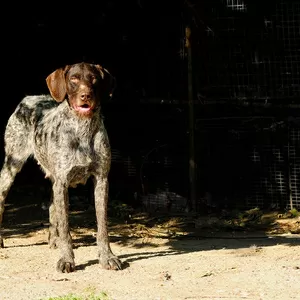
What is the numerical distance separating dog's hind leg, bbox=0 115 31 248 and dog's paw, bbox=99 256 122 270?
1749mm

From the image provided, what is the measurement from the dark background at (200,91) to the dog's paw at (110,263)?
3895 mm

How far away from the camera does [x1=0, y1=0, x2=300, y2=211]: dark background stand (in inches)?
433

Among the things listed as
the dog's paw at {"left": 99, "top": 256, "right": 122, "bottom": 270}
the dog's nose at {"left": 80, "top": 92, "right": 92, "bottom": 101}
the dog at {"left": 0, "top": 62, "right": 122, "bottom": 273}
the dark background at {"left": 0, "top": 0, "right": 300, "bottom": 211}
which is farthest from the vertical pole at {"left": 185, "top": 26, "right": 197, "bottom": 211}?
the dog's nose at {"left": 80, "top": 92, "right": 92, "bottom": 101}

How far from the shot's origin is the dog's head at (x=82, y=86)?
7484 millimetres

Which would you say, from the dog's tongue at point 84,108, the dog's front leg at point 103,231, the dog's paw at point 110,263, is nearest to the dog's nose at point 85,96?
the dog's tongue at point 84,108

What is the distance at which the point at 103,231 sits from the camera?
7770 mm

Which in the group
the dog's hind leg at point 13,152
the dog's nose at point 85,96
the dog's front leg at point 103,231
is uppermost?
the dog's nose at point 85,96

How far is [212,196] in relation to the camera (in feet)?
37.2

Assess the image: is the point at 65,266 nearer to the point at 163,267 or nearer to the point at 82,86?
the point at 163,267

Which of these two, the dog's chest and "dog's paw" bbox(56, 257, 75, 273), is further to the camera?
the dog's chest

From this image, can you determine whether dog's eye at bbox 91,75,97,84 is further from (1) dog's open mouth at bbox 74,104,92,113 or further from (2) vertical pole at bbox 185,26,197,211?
(2) vertical pole at bbox 185,26,197,211

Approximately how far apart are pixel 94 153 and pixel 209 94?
386cm

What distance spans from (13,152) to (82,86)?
1740mm

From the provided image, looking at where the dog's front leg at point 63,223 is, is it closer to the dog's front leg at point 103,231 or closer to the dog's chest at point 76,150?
the dog's chest at point 76,150
